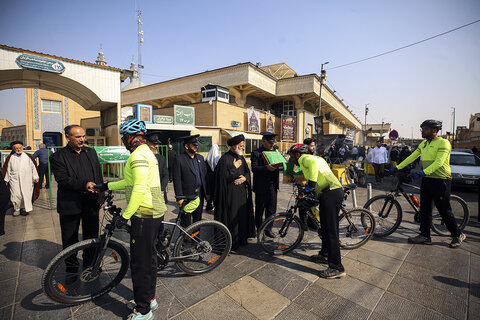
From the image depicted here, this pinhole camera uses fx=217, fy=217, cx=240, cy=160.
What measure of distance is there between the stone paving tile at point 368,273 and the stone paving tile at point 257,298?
1.23 m

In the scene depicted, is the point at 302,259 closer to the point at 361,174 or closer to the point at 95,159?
the point at 95,159

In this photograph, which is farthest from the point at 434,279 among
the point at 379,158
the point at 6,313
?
the point at 379,158

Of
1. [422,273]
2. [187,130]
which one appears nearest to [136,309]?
[422,273]

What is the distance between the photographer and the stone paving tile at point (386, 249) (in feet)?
11.9

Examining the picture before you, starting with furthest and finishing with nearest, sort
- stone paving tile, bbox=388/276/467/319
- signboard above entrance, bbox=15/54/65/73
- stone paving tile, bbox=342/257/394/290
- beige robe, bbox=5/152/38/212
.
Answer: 1. signboard above entrance, bbox=15/54/65/73
2. beige robe, bbox=5/152/38/212
3. stone paving tile, bbox=342/257/394/290
4. stone paving tile, bbox=388/276/467/319

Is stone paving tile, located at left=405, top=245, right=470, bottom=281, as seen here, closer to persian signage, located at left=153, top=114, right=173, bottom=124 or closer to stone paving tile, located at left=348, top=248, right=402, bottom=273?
stone paving tile, located at left=348, top=248, right=402, bottom=273

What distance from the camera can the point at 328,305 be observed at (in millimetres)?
2482

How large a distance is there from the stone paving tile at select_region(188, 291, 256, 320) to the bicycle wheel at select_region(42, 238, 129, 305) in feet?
3.49

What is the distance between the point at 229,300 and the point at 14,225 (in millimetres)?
5539

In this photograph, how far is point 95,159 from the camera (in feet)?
10.3

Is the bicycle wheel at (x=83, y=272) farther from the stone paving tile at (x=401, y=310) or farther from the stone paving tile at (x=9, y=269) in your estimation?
the stone paving tile at (x=401, y=310)

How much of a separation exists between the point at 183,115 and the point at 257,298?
14.1 metres

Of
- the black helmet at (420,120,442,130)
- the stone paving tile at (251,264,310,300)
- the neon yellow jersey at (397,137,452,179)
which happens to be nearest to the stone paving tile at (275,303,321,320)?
the stone paving tile at (251,264,310,300)

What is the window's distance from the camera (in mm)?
23812
